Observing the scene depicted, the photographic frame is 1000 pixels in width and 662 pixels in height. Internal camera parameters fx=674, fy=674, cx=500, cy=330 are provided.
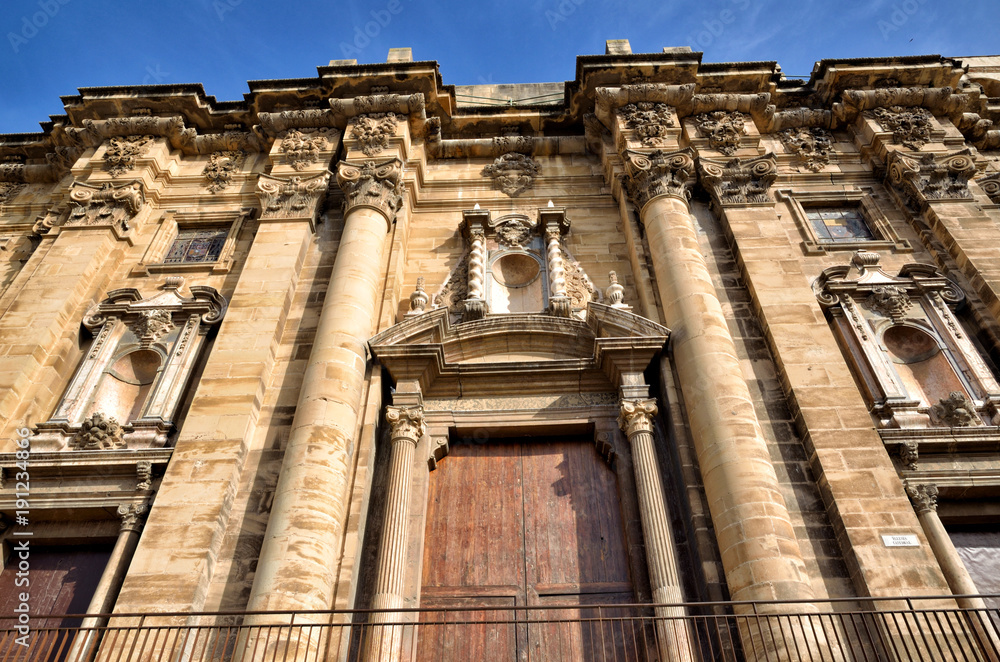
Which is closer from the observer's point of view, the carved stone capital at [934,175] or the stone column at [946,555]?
the stone column at [946,555]

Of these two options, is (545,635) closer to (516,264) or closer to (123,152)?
(516,264)

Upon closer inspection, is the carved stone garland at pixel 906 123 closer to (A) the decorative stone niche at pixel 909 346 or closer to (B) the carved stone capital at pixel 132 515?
(A) the decorative stone niche at pixel 909 346

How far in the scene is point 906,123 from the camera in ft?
43.7

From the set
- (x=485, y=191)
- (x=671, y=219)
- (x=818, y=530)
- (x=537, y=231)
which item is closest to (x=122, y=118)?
(x=485, y=191)

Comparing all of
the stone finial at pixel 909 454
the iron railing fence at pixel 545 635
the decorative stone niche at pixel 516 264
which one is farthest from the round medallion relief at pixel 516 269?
the stone finial at pixel 909 454

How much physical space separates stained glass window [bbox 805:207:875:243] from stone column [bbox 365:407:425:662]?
Result: 803cm

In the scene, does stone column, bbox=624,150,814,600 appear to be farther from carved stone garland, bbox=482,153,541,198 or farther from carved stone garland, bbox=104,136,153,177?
carved stone garland, bbox=104,136,153,177

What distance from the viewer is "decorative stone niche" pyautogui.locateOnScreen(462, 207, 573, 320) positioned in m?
11.3

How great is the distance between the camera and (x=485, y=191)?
1363 centimetres

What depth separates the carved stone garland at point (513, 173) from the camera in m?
13.6

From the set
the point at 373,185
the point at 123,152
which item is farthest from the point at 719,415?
the point at 123,152

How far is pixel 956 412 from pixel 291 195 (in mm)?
11028

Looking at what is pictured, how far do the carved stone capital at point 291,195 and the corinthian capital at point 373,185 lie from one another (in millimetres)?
457

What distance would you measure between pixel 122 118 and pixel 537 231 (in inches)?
356
